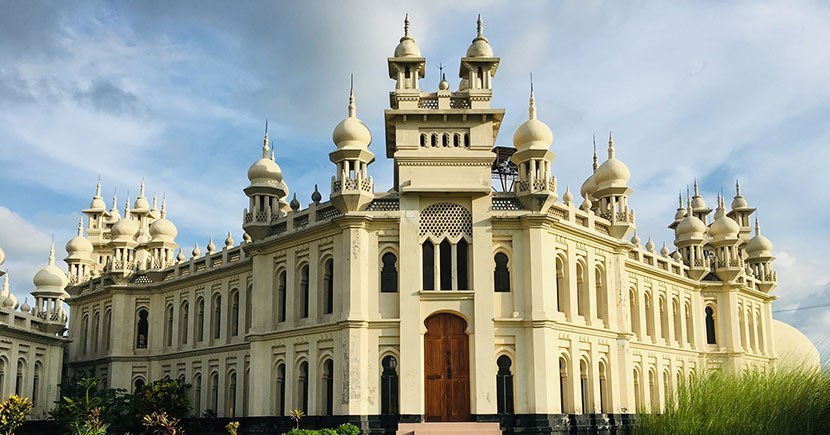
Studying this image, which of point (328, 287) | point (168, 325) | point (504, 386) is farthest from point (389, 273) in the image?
point (168, 325)

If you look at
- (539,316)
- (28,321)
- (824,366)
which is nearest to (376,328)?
(539,316)

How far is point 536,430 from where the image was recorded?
101 feet

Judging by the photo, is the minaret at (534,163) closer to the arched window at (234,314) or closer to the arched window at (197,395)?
the arched window at (234,314)

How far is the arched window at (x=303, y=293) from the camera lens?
34.9 m

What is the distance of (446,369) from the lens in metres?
31.5

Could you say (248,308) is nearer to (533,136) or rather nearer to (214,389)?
(214,389)

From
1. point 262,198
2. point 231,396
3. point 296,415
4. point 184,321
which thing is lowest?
point 296,415

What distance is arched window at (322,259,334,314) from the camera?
3375cm

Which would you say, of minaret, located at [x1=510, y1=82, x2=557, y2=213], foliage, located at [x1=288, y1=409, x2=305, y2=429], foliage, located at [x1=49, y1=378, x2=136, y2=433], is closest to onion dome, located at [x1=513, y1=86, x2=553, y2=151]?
minaret, located at [x1=510, y1=82, x2=557, y2=213]

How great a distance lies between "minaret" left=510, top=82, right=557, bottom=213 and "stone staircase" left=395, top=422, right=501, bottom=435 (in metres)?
8.09

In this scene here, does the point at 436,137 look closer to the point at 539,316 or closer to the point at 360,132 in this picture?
the point at 360,132

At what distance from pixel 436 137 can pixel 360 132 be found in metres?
2.87

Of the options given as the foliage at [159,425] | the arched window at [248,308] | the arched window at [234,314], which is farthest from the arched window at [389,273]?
the arched window at [234,314]

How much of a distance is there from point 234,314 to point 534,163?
1669 centimetres
